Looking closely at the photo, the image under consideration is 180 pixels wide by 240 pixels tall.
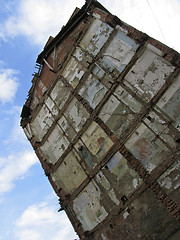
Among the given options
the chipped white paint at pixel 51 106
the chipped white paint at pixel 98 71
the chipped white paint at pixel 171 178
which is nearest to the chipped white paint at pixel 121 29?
the chipped white paint at pixel 98 71

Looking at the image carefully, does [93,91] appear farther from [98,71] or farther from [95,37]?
[95,37]

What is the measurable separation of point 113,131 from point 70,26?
20.3 feet

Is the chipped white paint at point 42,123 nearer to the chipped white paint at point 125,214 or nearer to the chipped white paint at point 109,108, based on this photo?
the chipped white paint at point 109,108

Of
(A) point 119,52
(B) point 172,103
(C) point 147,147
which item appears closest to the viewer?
(B) point 172,103

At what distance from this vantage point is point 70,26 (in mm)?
9906

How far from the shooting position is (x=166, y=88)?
6418 mm

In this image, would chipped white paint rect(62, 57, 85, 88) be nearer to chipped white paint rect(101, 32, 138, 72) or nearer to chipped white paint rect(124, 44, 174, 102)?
chipped white paint rect(101, 32, 138, 72)

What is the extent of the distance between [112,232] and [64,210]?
8.91ft

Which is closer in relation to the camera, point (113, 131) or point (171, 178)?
point (171, 178)

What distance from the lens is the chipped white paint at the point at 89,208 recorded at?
7316mm

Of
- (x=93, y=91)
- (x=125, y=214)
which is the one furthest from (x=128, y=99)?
(x=125, y=214)

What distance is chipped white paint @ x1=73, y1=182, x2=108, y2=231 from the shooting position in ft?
24.0

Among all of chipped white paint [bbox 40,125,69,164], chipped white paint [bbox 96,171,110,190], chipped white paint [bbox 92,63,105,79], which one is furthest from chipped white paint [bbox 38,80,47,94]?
chipped white paint [bbox 96,171,110,190]

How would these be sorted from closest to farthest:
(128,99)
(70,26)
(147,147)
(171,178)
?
(171,178), (147,147), (128,99), (70,26)
